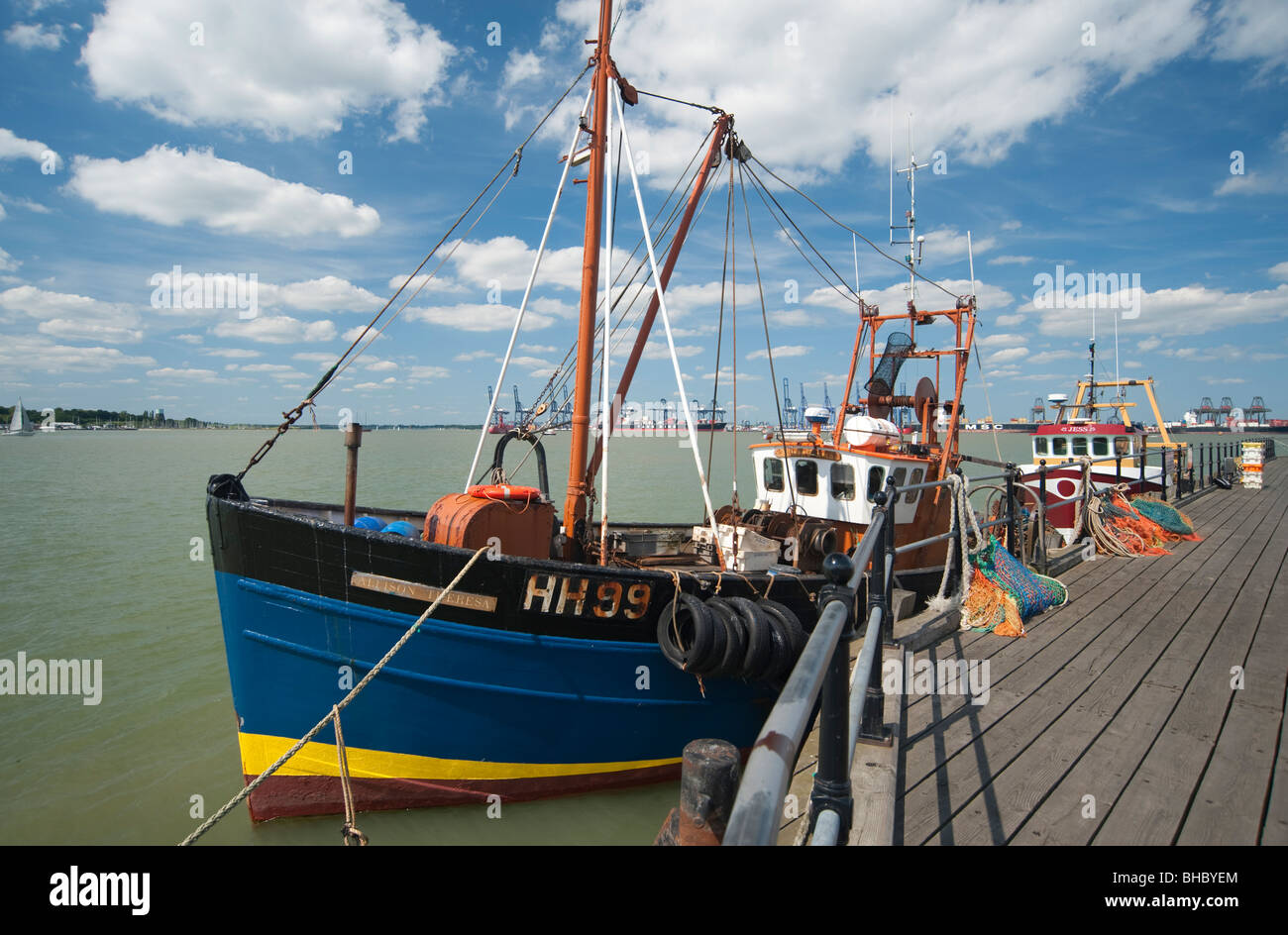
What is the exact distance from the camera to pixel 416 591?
5.23m

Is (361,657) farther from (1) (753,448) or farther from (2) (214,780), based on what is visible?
(1) (753,448)

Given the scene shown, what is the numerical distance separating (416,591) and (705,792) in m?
3.17

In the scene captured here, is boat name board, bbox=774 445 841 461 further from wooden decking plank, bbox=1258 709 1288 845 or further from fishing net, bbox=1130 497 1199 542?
wooden decking plank, bbox=1258 709 1288 845

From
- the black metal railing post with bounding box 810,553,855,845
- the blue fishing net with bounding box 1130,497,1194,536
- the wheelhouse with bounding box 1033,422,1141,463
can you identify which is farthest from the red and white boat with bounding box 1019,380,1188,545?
the black metal railing post with bounding box 810,553,855,845

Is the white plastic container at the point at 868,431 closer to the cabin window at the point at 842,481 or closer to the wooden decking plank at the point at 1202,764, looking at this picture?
the cabin window at the point at 842,481

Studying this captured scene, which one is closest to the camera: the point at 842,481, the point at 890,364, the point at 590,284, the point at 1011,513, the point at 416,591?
the point at 416,591

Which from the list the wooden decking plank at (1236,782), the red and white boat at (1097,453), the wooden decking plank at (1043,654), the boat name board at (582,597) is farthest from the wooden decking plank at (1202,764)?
the red and white boat at (1097,453)

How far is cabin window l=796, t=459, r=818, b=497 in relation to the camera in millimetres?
9148

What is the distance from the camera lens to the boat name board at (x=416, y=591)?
522cm

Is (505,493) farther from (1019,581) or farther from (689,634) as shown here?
(1019,581)

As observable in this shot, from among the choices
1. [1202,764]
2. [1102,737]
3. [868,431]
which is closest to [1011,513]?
[868,431]

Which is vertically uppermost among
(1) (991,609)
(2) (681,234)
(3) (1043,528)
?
(2) (681,234)

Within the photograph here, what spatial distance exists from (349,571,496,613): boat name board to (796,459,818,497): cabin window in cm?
531
